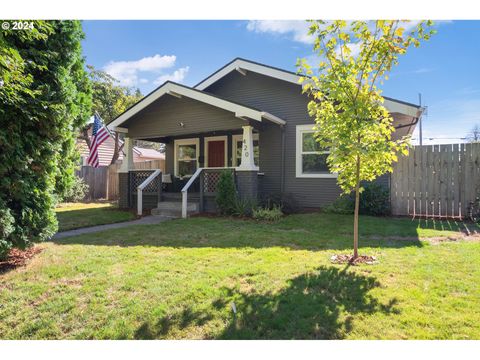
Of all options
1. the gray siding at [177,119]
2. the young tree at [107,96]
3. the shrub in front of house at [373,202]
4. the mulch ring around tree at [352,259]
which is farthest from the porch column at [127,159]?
the young tree at [107,96]

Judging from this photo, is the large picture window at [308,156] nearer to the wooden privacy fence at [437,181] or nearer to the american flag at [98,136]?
the wooden privacy fence at [437,181]

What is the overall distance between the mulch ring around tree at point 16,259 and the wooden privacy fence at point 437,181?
8985mm

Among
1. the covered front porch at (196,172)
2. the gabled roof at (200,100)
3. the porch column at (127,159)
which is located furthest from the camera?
the porch column at (127,159)

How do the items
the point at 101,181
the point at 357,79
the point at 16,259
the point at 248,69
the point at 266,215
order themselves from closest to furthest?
1. the point at 357,79
2. the point at 16,259
3. the point at 266,215
4. the point at 248,69
5. the point at 101,181

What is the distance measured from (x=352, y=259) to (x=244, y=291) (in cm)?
202

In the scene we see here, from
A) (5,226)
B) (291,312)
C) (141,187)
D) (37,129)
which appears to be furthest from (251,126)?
(291,312)

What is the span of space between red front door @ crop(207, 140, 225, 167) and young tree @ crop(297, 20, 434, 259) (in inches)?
324

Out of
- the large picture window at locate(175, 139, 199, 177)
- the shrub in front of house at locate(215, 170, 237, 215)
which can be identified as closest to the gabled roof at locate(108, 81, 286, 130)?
the shrub in front of house at locate(215, 170, 237, 215)

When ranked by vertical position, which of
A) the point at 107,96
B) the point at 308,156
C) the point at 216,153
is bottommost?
the point at 308,156

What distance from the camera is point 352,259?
441 centimetres

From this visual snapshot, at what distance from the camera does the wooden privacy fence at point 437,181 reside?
25.7ft

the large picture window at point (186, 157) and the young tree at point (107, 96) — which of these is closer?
the large picture window at point (186, 157)

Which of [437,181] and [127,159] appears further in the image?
[127,159]

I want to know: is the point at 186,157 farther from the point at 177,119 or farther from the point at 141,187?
the point at 141,187
